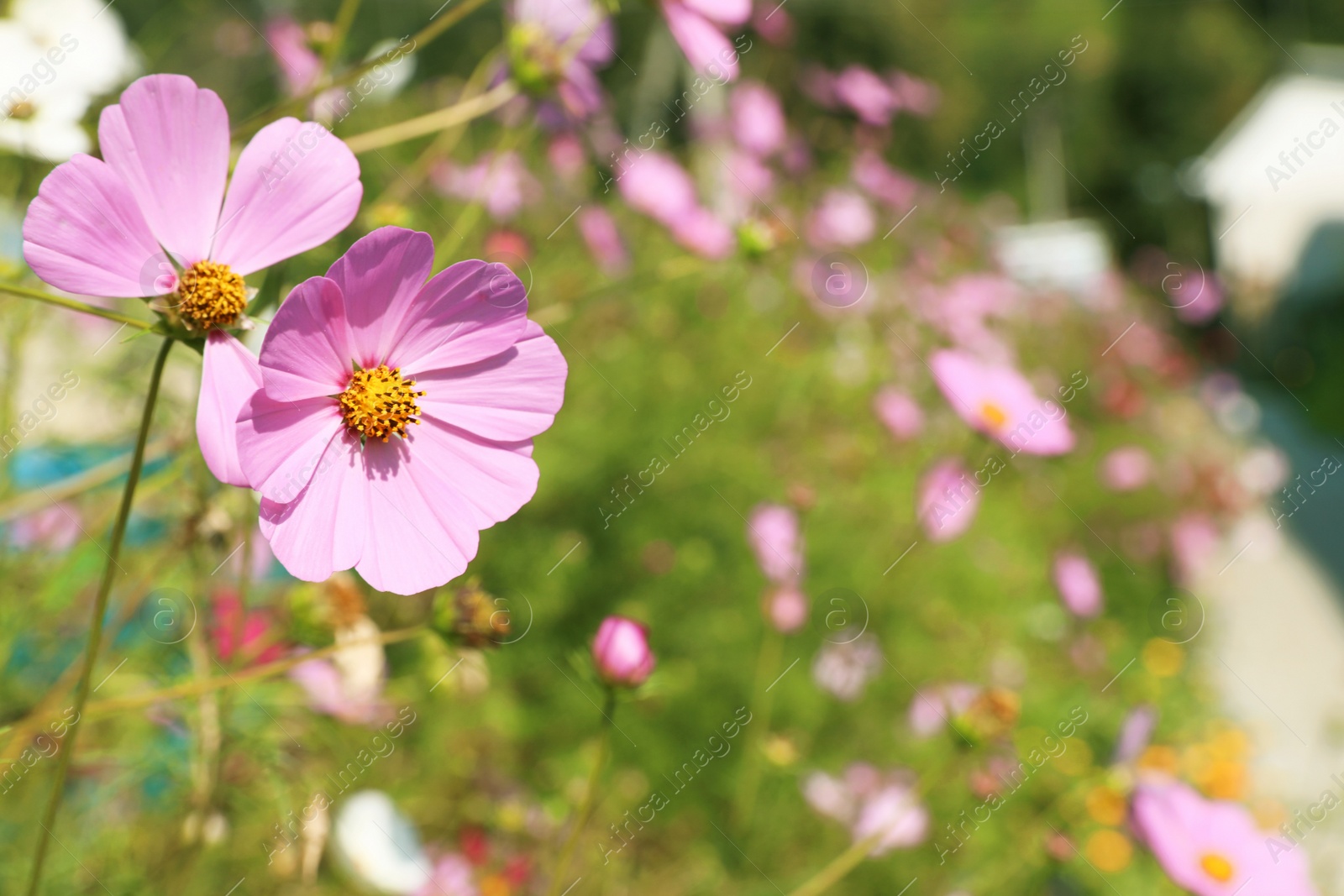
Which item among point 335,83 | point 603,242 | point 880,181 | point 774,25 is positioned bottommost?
point 603,242

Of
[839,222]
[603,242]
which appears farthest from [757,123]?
[603,242]

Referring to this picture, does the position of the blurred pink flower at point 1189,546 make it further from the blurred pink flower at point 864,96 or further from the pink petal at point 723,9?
the pink petal at point 723,9

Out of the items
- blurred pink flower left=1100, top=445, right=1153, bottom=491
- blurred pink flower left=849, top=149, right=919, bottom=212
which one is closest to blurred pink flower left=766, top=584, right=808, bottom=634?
blurred pink flower left=849, top=149, right=919, bottom=212

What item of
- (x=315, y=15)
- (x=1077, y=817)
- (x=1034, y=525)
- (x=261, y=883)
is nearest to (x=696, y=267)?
(x=261, y=883)

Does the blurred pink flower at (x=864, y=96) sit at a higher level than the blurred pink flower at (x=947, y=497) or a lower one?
higher

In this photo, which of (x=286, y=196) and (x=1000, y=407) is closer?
(x=286, y=196)

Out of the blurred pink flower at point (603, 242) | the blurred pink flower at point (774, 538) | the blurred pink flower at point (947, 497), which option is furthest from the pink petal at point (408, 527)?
the blurred pink flower at point (603, 242)

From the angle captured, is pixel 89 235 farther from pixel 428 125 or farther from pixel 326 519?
pixel 428 125
